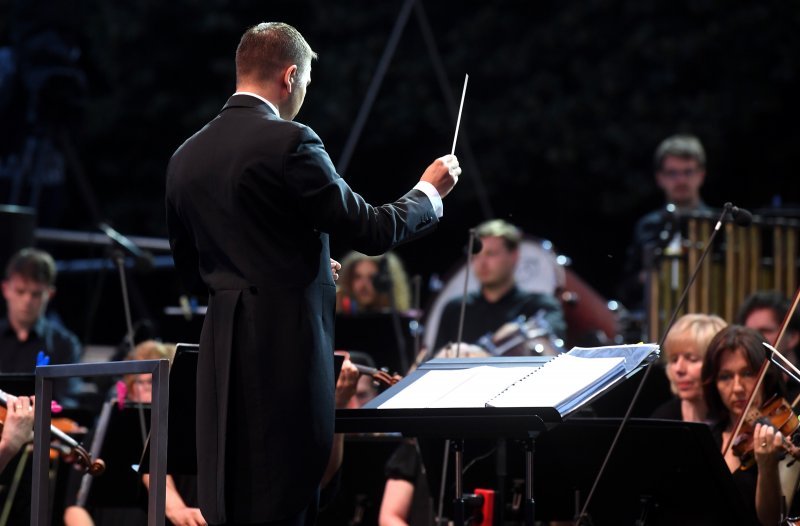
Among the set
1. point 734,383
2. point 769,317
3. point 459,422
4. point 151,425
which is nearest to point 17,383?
point 151,425

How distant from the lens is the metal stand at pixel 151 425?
3.66m

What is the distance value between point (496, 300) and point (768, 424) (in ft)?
12.2

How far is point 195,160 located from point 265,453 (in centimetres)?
82

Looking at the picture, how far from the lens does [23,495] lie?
538cm

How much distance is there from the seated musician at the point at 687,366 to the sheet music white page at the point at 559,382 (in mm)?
1727

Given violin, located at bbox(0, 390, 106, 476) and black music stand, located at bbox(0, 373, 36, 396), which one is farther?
black music stand, located at bbox(0, 373, 36, 396)

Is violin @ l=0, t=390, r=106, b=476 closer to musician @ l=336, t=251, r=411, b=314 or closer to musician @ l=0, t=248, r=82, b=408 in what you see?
musician @ l=0, t=248, r=82, b=408

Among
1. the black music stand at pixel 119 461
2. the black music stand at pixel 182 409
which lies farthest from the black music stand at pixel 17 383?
the black music stand at pixel 182 409

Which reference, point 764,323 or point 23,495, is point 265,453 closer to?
point 23,495

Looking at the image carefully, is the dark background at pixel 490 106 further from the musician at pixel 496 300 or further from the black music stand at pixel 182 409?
the black music stand at pixel 182 409

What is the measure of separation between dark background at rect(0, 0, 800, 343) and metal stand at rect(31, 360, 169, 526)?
6.56m

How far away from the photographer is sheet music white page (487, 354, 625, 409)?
11.7 ft

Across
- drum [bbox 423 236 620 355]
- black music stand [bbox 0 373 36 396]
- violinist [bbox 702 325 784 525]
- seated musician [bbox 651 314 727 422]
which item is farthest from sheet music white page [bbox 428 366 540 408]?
drum [bbox 423 236 620 355]

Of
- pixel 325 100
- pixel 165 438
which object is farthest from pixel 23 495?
pixel 325 100
